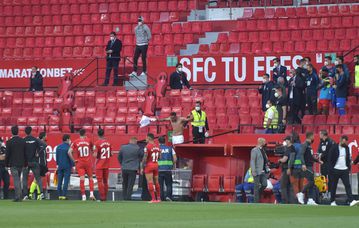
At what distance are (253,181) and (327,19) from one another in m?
10.3

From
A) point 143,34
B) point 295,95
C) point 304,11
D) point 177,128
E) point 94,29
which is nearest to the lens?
point 177,128

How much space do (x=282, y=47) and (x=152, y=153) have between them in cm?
1005

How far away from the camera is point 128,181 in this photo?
31453mm

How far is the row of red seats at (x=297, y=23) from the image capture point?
127 feet

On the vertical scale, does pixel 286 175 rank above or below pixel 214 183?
above

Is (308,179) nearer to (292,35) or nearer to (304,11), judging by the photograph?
(292,35)

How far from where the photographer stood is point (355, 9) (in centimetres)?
3984

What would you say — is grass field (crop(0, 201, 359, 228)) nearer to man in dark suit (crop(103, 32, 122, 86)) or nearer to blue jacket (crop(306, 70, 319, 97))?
blue jacket (crop(306, 70, 319, 97))

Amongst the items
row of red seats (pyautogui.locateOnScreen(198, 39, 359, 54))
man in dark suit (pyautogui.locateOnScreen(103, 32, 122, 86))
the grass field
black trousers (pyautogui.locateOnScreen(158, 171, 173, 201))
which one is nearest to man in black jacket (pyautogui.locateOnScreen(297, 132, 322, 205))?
the grass field

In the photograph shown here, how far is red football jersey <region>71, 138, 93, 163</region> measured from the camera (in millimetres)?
30328

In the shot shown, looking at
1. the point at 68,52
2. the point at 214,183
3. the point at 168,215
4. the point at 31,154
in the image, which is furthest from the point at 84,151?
the point at 68,52

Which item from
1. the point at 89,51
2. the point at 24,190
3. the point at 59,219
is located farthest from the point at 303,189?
the point at 89,51

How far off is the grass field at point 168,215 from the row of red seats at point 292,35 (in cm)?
1156

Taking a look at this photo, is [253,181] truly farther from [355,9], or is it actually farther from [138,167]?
[355,9]
